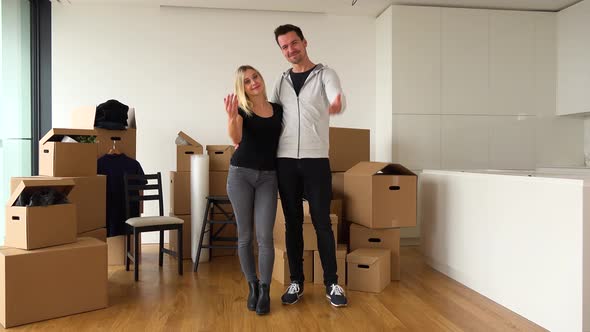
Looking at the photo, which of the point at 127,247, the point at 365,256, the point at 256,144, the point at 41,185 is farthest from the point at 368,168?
the point at 41,185

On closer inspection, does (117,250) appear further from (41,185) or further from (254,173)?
(254,173)

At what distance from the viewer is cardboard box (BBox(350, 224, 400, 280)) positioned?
11.0ft

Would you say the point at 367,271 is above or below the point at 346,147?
below

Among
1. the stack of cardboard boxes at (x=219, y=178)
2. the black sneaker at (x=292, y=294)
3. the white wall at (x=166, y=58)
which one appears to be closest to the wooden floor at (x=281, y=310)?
the black sneaker at (x=292, y=294)

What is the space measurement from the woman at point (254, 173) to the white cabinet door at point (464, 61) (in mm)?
2659

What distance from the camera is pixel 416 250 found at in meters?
4.46

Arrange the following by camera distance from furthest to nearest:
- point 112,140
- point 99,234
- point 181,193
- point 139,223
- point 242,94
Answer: point 181,193, point 112,140, point 99,234, point 139,223, point 242,94

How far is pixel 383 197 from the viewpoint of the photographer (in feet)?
10.7

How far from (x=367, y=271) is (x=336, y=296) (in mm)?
434

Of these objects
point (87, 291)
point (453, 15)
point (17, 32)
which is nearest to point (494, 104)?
point (453, 15)

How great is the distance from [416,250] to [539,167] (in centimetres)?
159

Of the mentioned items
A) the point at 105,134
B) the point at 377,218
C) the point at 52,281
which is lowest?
Result: the point at 52,281

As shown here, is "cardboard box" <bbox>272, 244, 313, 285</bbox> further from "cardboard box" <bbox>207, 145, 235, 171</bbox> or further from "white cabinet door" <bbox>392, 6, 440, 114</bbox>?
"white cabinet door" <bbox>392, 6, 440, 114</bbox>

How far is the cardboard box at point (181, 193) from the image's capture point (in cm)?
410
